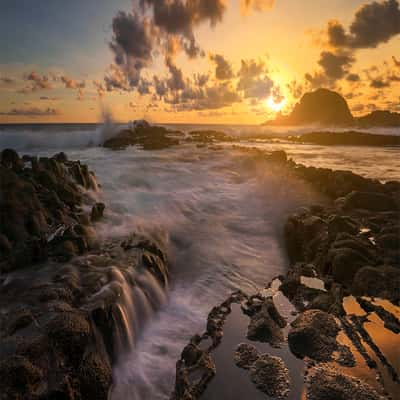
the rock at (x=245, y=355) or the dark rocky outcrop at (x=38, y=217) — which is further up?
the dark rocky outcrop at (x=38, y=217)

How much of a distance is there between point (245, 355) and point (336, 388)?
1.44 m

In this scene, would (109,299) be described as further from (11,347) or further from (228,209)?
(228,209)

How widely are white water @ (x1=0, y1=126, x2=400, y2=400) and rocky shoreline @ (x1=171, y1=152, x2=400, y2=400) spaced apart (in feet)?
1.68

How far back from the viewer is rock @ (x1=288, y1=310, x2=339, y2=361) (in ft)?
15.6

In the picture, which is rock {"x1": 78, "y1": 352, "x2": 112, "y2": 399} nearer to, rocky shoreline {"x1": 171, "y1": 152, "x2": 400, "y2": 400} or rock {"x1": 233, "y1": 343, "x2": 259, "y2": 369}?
rocky shoreline {"x1": 171, "y1": 152, "x2": 400, "y2": 400}

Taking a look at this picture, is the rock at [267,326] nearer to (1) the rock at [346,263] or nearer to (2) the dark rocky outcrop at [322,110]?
(1) the rock at [346,263]

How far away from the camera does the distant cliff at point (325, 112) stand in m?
143

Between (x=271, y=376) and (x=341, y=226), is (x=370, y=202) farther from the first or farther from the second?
(x=271, y=376)

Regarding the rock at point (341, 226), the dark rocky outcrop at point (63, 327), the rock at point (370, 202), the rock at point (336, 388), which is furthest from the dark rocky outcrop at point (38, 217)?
the rock at point (370, 202)

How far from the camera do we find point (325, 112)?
159 metres

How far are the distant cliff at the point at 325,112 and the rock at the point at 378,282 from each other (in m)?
147

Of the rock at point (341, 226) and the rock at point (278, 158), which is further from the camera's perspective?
the rock at point (278, 158)

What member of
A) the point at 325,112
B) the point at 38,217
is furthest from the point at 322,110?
A: the point at 38,217

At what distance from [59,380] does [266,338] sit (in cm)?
347
